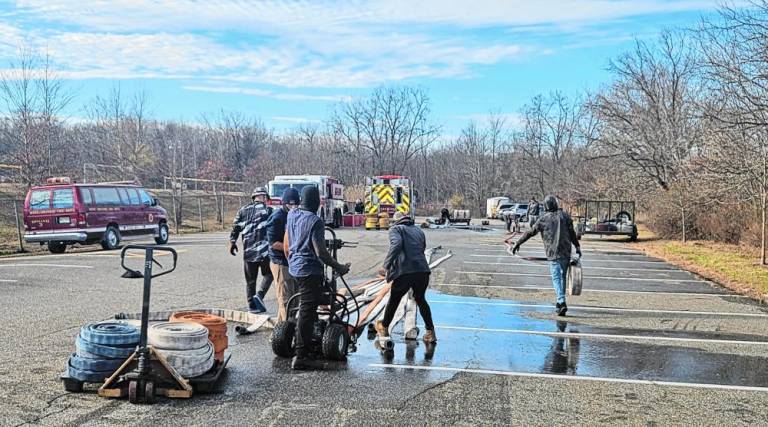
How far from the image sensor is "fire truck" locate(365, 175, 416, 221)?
37844mm

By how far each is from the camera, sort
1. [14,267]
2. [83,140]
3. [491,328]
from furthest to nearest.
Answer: [83,140], [14,267], [491,328]

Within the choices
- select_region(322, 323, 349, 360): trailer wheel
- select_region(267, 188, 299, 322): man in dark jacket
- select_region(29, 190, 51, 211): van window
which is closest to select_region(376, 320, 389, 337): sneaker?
select_region(322, 323, 349, 360): trailer wheel

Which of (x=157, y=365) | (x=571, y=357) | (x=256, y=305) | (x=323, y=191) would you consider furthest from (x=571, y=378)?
(x=323, y=191)

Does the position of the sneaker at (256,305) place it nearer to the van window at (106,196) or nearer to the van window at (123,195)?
the van window at (106,196)

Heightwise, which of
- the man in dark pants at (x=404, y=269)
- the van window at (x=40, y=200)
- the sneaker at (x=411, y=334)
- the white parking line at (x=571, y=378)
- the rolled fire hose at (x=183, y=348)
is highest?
the van window at (x=40, y=200)

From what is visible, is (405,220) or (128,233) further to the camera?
(128,233)

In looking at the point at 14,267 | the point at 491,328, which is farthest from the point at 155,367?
the point at 14,267

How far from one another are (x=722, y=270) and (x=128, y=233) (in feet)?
56.1

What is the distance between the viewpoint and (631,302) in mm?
12062

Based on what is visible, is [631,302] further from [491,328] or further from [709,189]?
[709,189]

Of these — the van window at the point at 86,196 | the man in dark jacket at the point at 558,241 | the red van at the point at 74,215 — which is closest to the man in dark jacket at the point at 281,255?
the man in dark jacket at the point at 558,241

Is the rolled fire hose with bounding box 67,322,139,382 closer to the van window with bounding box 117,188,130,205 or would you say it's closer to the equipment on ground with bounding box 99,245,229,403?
the equipment on ground with bounding box 99,245,229,403

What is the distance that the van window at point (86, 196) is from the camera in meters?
19.8

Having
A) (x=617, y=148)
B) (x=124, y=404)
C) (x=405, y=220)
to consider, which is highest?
(x=617, y=148)
